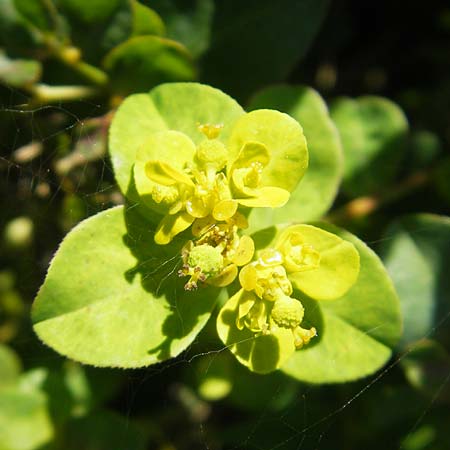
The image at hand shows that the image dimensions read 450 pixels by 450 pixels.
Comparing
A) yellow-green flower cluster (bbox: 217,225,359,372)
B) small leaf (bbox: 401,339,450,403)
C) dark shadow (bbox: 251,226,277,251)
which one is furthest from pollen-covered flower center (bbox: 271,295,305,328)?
small leaf (bbox: 401,339,450,403)

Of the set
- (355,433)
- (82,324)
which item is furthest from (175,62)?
(355,433)

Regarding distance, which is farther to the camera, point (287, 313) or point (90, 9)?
point (90, 9)

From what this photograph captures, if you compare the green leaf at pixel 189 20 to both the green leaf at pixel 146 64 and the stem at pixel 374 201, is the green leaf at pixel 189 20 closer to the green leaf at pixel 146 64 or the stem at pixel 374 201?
the green leaf at pixel 146 64

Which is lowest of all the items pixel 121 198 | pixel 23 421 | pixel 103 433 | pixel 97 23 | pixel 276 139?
pixel 23 421

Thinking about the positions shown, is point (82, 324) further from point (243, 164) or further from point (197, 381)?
point (197, 381)

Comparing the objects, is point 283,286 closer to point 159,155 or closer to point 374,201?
point 159,155

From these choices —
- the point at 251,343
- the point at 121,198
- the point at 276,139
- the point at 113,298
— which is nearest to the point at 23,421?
the point at 121,198
